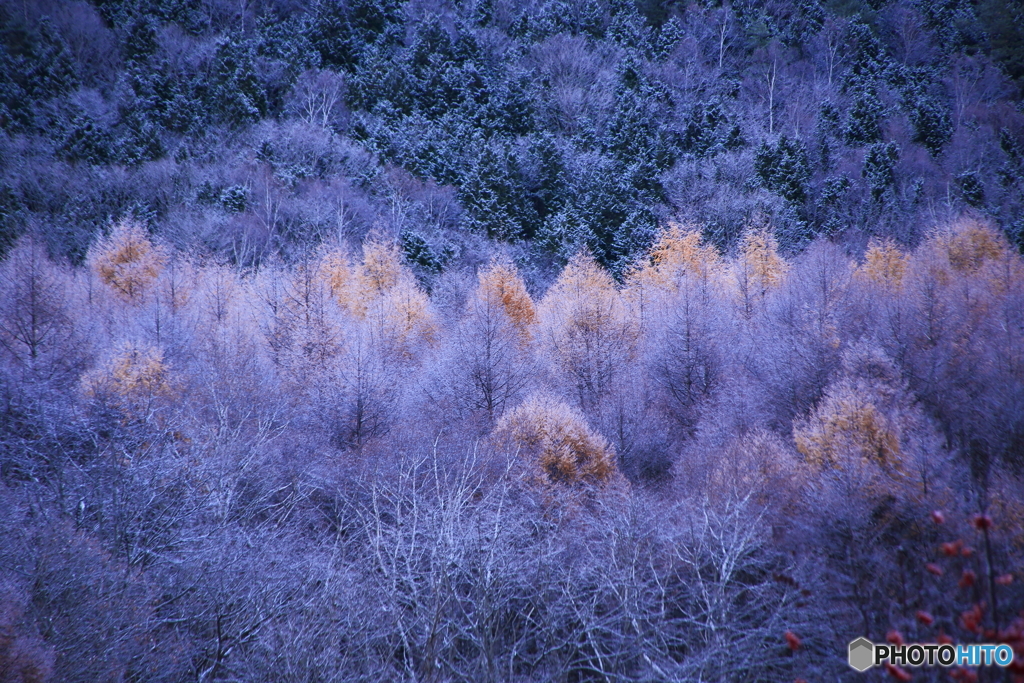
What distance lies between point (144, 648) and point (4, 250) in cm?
3537

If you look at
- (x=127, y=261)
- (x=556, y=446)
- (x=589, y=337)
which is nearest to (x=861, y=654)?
(x=556, y=446)

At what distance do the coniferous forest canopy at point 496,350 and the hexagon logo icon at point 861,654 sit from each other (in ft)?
0.92

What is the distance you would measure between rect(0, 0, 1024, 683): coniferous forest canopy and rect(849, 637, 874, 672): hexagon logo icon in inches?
11.1

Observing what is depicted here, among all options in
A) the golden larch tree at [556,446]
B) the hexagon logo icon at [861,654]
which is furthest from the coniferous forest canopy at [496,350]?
the hexagon logo icon at [861,654]

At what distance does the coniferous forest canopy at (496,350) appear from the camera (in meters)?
14.2

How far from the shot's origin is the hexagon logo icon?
34.9 ft

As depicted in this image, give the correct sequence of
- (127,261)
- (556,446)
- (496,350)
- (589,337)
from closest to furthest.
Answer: (556,446), (496,350), (589,337), (127,261)

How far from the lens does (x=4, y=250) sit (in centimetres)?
3719

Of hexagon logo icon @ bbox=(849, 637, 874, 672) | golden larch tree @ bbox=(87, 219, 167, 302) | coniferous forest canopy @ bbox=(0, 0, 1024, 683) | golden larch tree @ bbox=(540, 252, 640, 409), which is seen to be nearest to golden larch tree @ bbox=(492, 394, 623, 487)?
coniferous forest canopy @ bbox=(0, 0, 1024, 683)

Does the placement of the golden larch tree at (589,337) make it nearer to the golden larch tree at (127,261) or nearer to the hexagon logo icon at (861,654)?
the hexagon logo icon at (861,654)

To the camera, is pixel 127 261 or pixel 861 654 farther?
pixel 127 261

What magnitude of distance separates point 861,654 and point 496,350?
20552mm

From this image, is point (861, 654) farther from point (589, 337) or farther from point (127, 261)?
point (127, 261)

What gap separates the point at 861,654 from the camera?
11.0m
